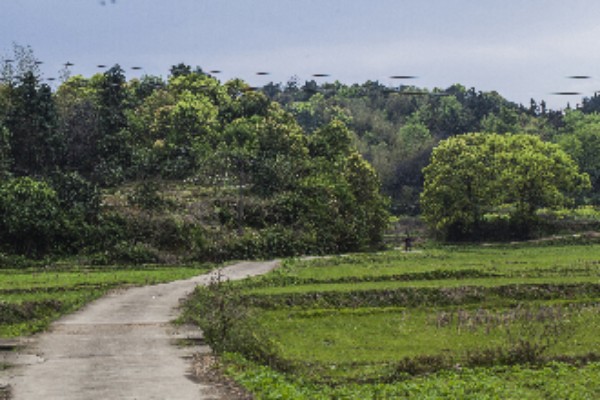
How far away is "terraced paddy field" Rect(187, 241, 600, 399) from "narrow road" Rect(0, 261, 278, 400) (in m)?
1.36

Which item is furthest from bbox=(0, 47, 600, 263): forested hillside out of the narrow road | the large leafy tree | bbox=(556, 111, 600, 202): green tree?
the narrow road

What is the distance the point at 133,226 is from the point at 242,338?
38.2m

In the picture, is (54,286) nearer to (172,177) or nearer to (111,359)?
(111,359)

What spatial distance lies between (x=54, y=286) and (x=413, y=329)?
18438 millimetres

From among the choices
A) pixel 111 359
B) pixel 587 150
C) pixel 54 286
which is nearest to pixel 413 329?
pixel 111 359

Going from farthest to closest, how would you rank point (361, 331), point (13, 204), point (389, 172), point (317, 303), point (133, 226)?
point (389, 172)
point (133, 226)
point (13, 204)
point (317, 303)
point (361, 331)

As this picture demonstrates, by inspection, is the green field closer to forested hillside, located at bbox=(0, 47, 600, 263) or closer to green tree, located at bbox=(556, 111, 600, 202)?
forested hillside, located at bbox=(0, 47, 600, 263)

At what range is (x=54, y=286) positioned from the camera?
3906 cm

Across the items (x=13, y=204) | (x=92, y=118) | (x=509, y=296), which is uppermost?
(x=92, y=118)

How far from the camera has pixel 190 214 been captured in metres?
62.4

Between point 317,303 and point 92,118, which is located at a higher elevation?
point 92,118

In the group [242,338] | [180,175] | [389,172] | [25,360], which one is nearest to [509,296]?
[242,338]

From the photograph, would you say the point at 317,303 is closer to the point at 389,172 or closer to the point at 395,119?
the point at 389,172

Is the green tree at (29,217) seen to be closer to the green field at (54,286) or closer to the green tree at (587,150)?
the green field at (54,286)
